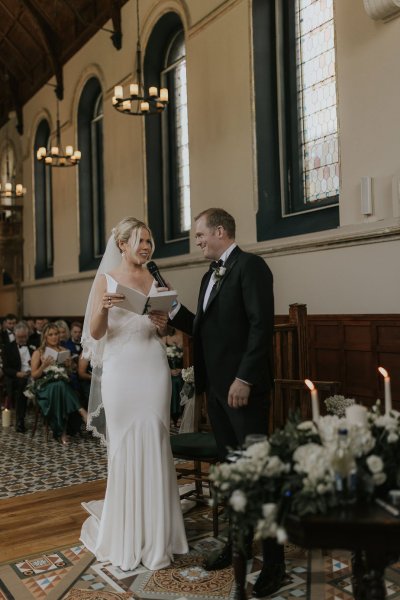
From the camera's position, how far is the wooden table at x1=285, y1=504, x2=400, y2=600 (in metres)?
2.23

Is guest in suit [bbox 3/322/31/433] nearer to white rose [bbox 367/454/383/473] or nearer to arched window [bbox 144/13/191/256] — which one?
arched window [bbox 144/13/191/256]

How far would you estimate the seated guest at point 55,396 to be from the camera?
27.5 ft

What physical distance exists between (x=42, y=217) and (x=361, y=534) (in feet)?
56.9

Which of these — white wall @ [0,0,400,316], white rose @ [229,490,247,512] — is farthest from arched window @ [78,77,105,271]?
white rose @ [229,490,247,512]

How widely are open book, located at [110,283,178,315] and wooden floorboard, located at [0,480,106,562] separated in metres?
1.78

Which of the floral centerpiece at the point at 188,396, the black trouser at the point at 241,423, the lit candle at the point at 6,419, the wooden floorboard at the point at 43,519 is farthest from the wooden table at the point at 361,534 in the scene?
the lit candle at the point at 6,419

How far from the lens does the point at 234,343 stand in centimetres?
375

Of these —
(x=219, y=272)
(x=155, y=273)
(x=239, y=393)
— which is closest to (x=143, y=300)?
(x=155, y=273)

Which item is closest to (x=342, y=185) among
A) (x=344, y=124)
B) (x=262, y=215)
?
(x=344, y=124)

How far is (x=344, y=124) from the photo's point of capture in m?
7.18

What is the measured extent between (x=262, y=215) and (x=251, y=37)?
2.43 m

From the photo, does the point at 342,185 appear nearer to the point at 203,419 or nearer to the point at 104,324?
the point at 203,419

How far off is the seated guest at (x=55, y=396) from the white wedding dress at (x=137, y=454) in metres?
4.19

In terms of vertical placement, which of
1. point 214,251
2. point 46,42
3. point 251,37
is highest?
point 46,42
